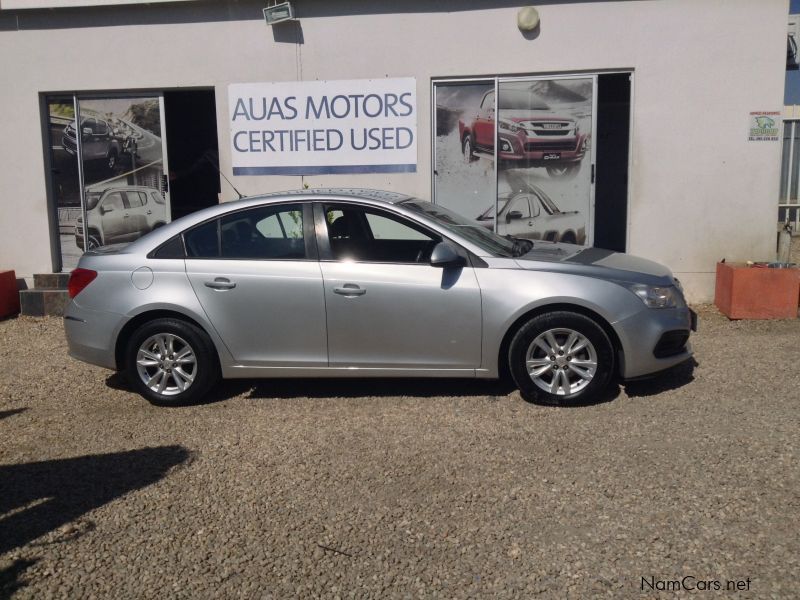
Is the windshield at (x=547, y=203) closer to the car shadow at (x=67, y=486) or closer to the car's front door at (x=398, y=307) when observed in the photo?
the car's front door at (x=398, y=307)

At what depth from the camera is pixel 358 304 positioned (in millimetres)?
5723

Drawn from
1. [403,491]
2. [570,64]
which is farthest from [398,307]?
[570,64]

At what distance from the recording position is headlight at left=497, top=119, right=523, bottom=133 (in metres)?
9.45

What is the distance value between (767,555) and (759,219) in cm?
652

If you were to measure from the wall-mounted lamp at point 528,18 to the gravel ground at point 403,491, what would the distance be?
15.3ft

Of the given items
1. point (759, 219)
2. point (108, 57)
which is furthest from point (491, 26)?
point (108, 57)

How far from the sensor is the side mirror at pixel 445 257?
555cm

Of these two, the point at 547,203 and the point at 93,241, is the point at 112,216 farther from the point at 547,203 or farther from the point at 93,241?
the point at 547,203

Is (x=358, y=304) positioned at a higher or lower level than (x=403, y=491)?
higher

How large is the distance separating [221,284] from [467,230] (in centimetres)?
194

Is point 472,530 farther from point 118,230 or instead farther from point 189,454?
point 118,230

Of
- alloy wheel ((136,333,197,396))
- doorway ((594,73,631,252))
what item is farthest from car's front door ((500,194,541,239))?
alloy wheel ((136,333,197,396))

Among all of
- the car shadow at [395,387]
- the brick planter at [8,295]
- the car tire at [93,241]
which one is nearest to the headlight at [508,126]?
the car shadow at [395,387]

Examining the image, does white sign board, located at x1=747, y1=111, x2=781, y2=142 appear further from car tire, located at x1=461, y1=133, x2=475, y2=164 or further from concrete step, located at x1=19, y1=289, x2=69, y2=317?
concrete step, located at x1=19, y1=289, x2=69, y2=317
